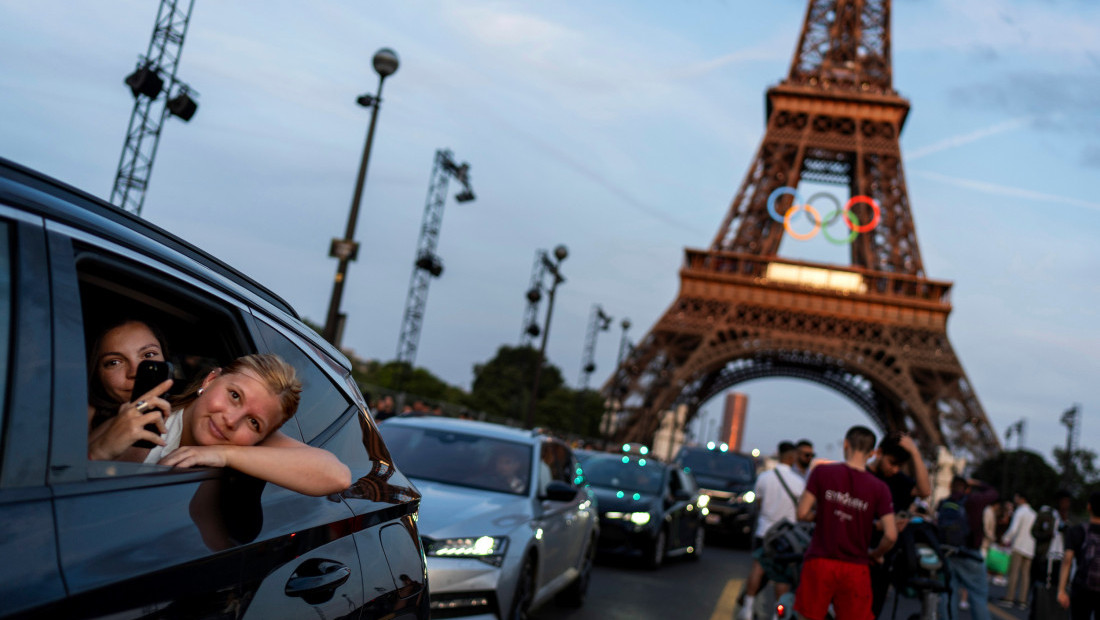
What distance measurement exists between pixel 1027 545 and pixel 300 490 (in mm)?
17315

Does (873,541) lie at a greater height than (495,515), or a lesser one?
greater

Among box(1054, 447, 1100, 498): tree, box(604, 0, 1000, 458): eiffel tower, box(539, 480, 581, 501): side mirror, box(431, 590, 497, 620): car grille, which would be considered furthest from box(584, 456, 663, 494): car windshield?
box(1054, 447, 1100, 498): tree

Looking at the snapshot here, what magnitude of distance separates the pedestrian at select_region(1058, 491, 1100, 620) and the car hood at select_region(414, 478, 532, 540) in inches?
164

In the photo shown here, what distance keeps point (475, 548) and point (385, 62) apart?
10.1 metres

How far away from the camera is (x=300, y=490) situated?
2395 mm

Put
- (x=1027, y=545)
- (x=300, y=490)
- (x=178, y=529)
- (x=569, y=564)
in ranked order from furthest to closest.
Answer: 1. (x=1027, y=545)
2. (x=569, y=564)
3. (x=300, y=490)
4. (x=178, y=529)

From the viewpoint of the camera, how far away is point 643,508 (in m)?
13.0

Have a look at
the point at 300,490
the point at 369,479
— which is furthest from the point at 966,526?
the point at 300,490

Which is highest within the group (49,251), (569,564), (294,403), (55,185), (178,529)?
(55,185)

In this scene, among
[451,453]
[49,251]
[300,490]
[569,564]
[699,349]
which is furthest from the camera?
[699,349]

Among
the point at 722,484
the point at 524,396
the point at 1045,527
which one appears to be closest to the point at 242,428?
the point at 1045,527

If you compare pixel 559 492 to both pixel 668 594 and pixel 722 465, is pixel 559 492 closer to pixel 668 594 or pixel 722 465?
pixel 668 594

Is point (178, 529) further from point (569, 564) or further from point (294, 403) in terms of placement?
point (569, 564)

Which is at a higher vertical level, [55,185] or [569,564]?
[55,185]
